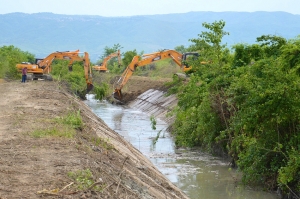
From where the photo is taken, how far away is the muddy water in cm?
1703

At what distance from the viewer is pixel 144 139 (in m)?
28.4

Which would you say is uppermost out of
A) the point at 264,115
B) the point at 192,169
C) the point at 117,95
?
the point at 264,115

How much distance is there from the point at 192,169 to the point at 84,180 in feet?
37.4

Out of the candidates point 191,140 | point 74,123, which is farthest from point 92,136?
point 191,140

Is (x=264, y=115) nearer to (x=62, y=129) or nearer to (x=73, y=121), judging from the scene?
(x=62, y=129)

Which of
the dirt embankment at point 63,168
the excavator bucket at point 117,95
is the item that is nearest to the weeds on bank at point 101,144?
the dirt embankment at point 63,168

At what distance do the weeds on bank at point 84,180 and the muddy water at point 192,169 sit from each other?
6924 mm

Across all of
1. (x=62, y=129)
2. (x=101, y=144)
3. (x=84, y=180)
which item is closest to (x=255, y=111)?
(x=101, y=144)

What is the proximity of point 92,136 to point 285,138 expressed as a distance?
5.11 m

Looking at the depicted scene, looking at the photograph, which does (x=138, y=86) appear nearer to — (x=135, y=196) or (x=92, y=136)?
(x=92, y=136)

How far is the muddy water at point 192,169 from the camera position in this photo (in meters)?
17.0

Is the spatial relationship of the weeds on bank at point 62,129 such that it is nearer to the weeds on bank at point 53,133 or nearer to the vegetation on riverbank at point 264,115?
the weeds on bank at point 53,133

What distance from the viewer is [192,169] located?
818 inches

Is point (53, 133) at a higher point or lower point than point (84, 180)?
lower
